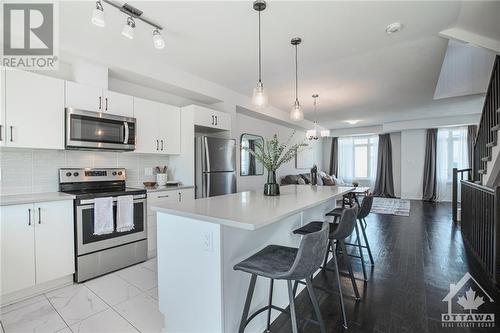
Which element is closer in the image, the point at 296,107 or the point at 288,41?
the point at 288,41

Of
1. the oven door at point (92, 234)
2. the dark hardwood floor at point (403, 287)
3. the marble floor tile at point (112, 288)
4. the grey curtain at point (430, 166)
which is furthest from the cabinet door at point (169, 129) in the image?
the grey curtain at point (430, 166)

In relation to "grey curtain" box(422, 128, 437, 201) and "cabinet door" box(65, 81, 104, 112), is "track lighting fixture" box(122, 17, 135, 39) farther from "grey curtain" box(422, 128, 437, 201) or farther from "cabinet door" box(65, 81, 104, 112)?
"grey curtain" box(422, 128, 437, 201)

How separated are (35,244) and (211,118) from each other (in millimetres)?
2606

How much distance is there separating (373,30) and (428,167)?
683 centimetres

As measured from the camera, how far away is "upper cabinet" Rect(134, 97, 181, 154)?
3.14 meters

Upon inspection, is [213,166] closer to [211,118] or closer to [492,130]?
[211,118]

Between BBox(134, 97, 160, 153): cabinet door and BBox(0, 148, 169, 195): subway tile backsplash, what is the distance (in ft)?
1.14

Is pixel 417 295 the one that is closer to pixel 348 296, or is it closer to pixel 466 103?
pixel 348 296

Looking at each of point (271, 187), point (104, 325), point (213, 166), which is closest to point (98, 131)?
point (213, 166)

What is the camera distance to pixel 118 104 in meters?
2.90

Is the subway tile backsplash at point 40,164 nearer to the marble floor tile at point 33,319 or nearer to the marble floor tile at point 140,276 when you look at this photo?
the marble floor tile at point 33,319

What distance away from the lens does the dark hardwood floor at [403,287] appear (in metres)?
1.80

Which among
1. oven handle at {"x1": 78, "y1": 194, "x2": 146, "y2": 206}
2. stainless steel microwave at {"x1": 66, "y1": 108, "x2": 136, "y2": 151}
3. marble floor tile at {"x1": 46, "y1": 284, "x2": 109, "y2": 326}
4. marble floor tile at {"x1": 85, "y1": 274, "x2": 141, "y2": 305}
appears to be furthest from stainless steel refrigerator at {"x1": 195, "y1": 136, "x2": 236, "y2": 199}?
marble floor tile at {"x1": 46, "y1": 284, "x2": 109, "y2": 326}

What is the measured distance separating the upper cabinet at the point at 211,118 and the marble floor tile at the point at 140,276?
208cm
